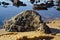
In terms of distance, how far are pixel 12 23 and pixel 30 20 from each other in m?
1.07

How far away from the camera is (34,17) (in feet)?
47.4

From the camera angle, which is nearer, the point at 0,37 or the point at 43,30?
the point at 0,37

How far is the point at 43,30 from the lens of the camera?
13.0 meters

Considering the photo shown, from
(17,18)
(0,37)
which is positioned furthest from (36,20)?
(0,37)

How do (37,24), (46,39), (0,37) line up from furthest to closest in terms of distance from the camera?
(37,24) < (0,37) < (46,39)

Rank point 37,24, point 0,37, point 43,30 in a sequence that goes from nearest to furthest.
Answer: point 0,37, point 43,30, point 37,24

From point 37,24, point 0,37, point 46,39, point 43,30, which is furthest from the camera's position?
point 37,24

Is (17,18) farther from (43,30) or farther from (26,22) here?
(43,30)

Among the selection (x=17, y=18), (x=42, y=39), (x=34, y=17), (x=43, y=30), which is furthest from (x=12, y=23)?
(x=42, y=39)

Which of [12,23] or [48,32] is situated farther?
[12,23]

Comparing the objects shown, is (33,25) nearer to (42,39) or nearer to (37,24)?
(37,24)

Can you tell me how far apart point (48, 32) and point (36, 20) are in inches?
63.2

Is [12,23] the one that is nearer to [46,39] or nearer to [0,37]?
[0,37]

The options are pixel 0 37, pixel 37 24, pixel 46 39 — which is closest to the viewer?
pixel 46 39
